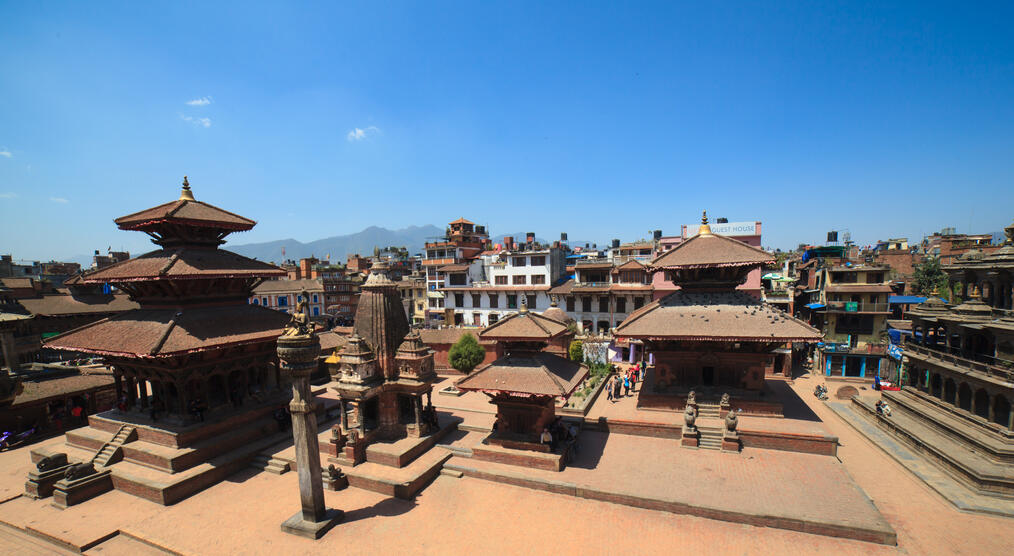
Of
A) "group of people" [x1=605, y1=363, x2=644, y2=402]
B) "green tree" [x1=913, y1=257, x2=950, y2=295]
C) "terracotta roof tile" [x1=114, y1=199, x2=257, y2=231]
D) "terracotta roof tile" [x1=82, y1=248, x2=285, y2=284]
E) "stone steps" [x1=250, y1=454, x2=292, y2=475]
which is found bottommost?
"stone steps" [x1=250, y1=454, x2=292, y2=475]

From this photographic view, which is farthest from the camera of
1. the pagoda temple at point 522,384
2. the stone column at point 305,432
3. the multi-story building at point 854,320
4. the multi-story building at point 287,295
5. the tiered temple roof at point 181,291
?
the multi-story building at point 287,295

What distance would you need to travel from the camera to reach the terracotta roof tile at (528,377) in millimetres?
13820

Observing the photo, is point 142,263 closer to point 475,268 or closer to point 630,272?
point 475,268

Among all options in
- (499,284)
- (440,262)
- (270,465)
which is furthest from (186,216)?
(440,262)

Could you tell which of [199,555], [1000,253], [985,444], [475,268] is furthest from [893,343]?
[199,555]

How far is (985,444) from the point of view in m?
14.3

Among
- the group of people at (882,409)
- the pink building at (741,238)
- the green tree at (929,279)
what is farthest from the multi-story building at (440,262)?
the green tree at (929,279)

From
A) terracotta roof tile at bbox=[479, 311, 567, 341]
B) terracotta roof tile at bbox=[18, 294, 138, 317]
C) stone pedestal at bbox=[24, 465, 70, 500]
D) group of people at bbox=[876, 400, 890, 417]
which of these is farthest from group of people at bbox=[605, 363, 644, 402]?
terracotta roof tile at bbox=[18, 294, 138, 317]

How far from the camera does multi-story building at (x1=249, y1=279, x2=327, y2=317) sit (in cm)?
5384

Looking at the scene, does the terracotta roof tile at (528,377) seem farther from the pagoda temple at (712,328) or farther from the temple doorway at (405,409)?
the pagoda temple at (712,328)

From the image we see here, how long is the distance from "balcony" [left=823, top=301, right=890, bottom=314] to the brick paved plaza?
18892mm

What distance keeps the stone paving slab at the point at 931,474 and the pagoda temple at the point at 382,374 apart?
18491 millimetres

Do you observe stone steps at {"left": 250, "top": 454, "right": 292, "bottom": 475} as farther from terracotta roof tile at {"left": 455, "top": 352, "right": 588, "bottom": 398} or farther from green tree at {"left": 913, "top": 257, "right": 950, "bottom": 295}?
green tree at {"left": 913, "top": 257, "right": 950, "bottom": 295}

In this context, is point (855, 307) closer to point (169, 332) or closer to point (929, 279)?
point (929, 279)
